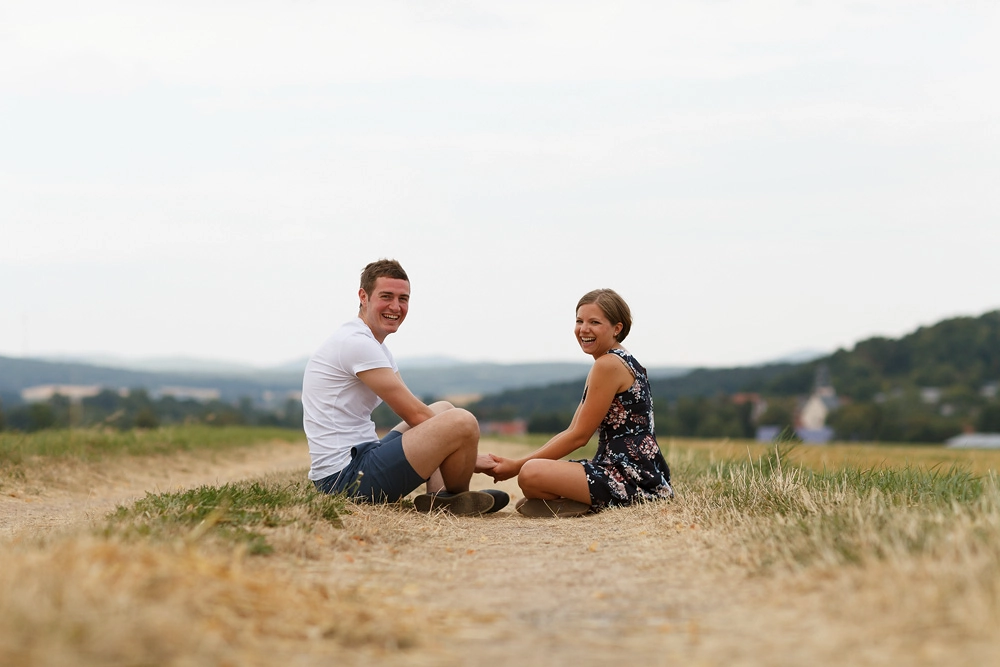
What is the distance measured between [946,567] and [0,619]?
127 inches

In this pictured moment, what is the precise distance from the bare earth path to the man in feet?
1.69

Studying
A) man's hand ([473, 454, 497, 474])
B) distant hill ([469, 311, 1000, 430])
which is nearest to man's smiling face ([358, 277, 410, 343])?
man's hand ([473, 454, 497, 474])

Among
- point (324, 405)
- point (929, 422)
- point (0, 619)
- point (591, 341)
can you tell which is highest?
point (591, 341)

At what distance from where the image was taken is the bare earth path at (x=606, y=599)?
302 cm

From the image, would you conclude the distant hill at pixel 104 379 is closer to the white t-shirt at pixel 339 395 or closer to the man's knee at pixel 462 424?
the white t-shirt at pixel 339 395

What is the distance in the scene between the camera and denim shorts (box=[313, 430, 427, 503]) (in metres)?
6.66

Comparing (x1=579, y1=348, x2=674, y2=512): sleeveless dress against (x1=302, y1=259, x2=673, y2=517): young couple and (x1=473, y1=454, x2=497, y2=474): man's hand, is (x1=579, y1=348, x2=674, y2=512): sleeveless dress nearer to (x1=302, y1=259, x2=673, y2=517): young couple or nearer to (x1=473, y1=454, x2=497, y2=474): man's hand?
(x1=302, y1=259, x2=673, y2=517): young couple

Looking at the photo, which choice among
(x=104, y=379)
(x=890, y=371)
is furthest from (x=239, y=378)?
(x=890, y=371)

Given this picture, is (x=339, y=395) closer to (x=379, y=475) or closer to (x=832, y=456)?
(x=379, y=475)

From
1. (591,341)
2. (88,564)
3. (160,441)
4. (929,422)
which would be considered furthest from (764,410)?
(88,564)

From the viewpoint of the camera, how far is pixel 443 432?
22.2 ft

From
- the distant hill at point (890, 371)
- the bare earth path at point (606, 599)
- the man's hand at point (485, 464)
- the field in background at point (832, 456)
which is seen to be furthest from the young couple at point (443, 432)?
the distant hill at point (890, 371)

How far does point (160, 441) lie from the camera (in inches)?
520

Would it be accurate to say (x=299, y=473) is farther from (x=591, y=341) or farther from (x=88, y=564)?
(x=88, y=564)
